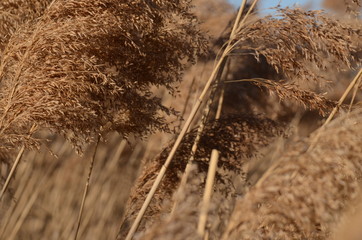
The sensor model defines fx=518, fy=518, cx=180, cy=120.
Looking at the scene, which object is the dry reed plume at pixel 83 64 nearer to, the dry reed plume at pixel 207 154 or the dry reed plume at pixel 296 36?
the dry reed plume at pixel 207 154

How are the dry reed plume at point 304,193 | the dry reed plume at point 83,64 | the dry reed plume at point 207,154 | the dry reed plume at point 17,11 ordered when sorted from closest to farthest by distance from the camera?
1. the dry reed plume at point 304,193
2. the dry reed plume at point 83,64
3. the dry reed plume at point 17,11
4. the dry reed plume at point 207,154

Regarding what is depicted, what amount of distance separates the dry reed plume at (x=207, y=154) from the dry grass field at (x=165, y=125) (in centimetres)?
Answer: 1

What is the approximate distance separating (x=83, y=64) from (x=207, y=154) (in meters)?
1.45

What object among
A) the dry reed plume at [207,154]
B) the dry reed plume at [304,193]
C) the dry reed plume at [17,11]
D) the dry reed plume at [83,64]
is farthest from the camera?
the dry reed plume at [207,154]

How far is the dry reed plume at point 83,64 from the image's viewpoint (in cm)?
341

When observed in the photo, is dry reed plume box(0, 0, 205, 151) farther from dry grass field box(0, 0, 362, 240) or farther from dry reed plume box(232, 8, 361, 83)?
dry reed plume box(232, 8, 361, 83)

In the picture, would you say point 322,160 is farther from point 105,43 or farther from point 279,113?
point 279,113

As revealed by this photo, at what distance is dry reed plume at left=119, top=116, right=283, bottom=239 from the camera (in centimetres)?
440

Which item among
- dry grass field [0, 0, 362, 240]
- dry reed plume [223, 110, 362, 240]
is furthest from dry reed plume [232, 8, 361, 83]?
dry reed plume [223, 110, 362, 240]

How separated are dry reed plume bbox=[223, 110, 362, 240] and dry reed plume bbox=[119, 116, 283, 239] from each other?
2.22 meters

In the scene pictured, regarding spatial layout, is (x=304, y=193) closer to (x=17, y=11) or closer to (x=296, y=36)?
(x=296, y=36)

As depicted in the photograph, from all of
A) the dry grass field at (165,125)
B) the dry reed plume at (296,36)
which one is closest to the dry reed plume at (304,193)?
the dry grass field at (165,125)

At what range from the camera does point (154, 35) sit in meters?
4.33

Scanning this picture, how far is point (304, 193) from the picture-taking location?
205 centimetres
